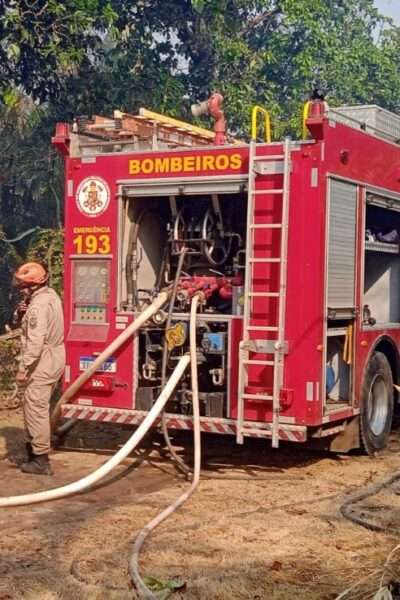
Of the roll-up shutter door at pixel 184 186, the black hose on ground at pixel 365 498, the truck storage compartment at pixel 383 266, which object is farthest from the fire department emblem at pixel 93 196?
the black hose on ground at pixel 365 498

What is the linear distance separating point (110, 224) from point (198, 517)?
3.17m

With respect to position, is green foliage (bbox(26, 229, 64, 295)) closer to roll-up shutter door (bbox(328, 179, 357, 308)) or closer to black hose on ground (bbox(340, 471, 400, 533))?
roll-up shutter door (bbox(328, 179, 357, 308))

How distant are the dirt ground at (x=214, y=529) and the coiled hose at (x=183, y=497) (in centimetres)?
7

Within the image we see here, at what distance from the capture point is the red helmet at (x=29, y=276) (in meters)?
8.12

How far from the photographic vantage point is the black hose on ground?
631 cm

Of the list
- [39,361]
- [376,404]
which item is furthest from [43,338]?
[376,404]

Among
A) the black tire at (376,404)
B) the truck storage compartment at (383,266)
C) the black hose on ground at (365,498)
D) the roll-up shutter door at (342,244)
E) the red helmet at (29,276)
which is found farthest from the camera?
the truck storage compartment at (383,266)

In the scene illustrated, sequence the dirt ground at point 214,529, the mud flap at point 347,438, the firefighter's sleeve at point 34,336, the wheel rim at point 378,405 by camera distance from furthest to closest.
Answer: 1. the wheel rim at point 378,405
2. the mud flap at point 347,438
3. the firefighter's sleeve at point 34,336
4. the dirt ground at point 214,529

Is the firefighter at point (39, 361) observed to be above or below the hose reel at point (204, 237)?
below

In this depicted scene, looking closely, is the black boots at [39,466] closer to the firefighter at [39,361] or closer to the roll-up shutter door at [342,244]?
the firefighter at [39,361]

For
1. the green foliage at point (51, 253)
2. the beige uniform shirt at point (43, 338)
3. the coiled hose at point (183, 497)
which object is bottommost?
the coiled hose at point (183, 497)

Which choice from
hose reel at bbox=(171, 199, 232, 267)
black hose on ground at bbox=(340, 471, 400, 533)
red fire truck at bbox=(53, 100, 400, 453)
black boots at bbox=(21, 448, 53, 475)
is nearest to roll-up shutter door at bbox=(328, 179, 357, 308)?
red fire truck at bbox=(53, 100, 400, 453)

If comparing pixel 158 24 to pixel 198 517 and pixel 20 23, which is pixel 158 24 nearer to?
pixel 20 23

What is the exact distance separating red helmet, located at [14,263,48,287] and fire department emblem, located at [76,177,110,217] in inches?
35.1
